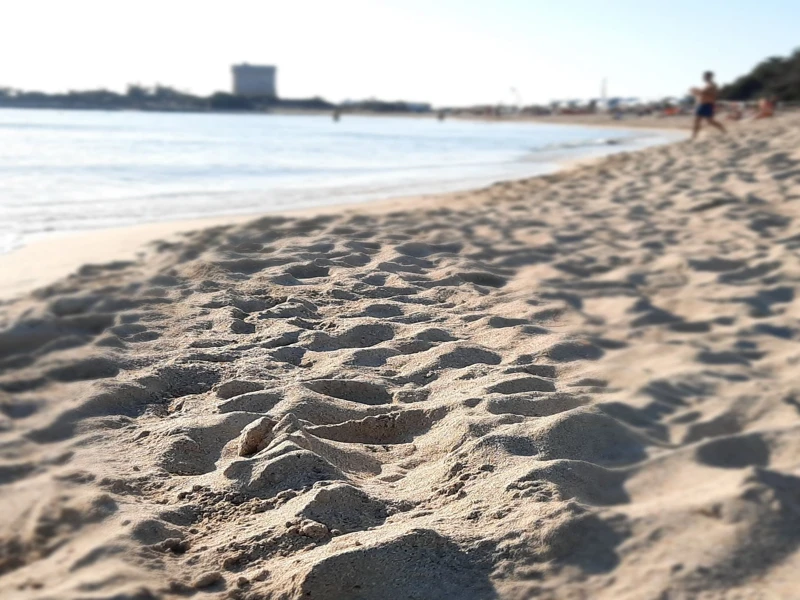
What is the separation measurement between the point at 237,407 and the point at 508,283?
1.84m

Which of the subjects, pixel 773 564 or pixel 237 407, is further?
pixel 237 407

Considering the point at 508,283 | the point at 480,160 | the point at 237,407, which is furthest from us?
the point at 480,160

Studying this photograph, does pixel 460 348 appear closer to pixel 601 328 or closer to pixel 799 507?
pixel 601 328

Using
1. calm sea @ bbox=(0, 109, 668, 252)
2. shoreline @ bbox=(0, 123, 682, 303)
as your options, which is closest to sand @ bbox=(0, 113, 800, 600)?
shoreline @ bbox=(0, 123, 682, 303)

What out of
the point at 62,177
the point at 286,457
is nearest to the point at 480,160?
the point at 62,177

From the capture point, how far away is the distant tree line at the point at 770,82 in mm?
35444

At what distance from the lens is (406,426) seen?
234 centimetres

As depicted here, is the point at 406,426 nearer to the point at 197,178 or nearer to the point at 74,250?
the point at 74,250

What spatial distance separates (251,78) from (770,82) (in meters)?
91.6

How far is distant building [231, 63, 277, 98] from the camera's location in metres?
119

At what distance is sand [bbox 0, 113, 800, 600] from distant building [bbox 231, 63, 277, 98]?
120134 mm

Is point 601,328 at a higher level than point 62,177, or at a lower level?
higher

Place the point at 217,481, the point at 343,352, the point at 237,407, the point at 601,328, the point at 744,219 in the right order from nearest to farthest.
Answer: the point at 217,481, the point at 237,407, the point at 343,352, the point at 601,328, the point at 744,219

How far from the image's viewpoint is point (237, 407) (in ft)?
7.87
